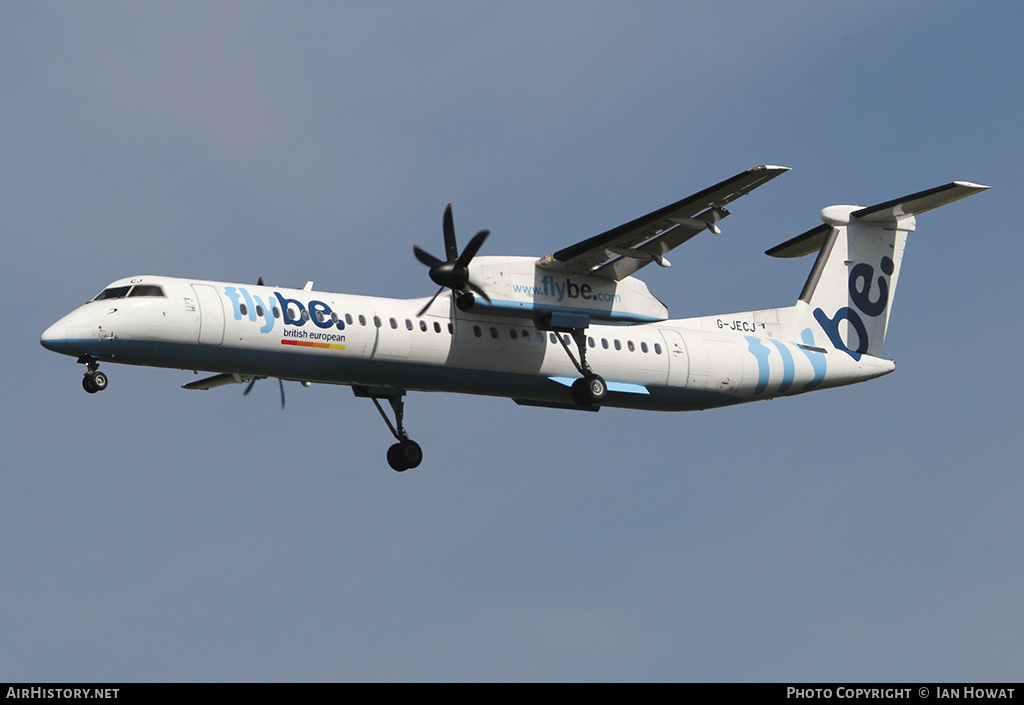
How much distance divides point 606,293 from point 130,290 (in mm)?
8290

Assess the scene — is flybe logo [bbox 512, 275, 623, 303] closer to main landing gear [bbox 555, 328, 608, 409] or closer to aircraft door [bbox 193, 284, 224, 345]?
main landing gear [bbox 555, 328, 608, 409]

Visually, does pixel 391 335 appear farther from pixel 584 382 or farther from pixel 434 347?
pixel 584 382

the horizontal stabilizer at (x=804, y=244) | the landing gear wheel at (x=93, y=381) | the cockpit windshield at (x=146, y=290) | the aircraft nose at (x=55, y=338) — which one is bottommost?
the landing gear wheel at (x=93, y=381)

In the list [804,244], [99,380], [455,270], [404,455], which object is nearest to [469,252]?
[455,270]

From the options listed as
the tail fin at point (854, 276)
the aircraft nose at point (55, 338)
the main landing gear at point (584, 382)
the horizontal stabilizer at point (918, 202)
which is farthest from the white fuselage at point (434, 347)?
the horizontal stabilizer at point (918, 202)

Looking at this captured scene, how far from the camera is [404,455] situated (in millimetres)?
24484

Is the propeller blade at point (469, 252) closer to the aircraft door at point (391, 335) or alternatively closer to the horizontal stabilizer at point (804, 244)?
the aircraft door at point (391, 335)

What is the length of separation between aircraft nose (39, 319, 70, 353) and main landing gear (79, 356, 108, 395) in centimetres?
40

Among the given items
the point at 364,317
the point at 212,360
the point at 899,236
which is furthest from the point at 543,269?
the point at 899,236

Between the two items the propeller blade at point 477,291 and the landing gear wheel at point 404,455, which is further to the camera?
the landing gear wheel at point 404,455

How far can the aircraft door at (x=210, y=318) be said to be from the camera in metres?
20.2

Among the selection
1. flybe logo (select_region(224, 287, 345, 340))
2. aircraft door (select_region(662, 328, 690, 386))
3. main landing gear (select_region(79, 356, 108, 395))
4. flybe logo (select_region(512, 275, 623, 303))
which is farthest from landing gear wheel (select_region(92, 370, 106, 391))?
aircraft door (select_region(662, 328, 690, 386))

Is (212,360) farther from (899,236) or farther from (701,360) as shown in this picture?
(899,236)

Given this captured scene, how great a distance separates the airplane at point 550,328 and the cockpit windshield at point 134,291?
2cm
